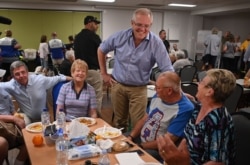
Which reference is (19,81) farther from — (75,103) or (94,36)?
(94,36)

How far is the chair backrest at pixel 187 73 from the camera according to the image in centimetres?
464

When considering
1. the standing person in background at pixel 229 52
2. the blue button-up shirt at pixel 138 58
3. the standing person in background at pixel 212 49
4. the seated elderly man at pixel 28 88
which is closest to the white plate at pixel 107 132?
the blue button-up shirt at pixel 138 58

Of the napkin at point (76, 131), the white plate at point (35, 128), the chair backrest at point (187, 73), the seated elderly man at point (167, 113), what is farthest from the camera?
the chair backrest at point (187, 73)

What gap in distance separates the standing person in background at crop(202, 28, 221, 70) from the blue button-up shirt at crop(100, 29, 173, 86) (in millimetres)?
7016

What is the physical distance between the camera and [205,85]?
4.84 feet

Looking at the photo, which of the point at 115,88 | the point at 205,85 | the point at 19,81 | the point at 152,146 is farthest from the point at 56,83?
the point at 205,85

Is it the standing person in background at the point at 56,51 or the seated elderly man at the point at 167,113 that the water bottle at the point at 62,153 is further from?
the standing person in background at the point at 56,51

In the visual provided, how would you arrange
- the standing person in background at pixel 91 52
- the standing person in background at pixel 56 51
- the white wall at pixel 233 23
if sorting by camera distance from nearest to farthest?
the standing person in background at pixel 91 52 → the standing person in background at pixel 56 51 → the white wall at pixel 233 23

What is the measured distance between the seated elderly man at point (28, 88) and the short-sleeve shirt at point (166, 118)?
1200 millimetres

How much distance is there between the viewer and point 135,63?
2.54 metres

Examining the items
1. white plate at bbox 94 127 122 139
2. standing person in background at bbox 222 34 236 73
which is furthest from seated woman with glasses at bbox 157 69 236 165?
standing person in background at bbox 222 34 236 73

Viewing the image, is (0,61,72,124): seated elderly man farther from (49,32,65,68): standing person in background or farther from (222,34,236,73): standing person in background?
(222,34,236,73): standing person in background

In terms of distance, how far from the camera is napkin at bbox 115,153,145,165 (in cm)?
147

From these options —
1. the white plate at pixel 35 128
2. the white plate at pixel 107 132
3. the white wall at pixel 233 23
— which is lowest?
→ the white plate at pixel 35 128
